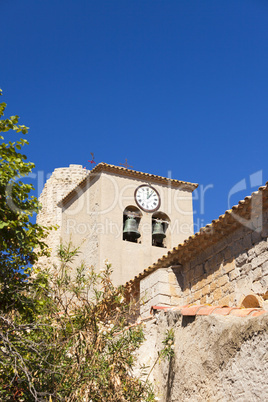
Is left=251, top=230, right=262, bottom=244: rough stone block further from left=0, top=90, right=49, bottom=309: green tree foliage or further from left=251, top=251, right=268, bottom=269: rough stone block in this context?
left=0, top=90, right=49, bottom=309: green tree foliage

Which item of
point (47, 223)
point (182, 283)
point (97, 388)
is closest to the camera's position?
point (97, 388)

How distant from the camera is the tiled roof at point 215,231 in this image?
771 centimetres

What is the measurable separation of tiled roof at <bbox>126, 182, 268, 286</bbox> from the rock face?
8.17 feet

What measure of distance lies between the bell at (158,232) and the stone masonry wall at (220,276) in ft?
17.8

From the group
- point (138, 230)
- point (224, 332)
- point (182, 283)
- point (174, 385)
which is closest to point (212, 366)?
point (224, 332)

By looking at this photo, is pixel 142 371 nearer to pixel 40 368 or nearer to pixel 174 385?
pixel 174 385

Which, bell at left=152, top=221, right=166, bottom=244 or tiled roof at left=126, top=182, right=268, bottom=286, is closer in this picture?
tiled roof at left=126, top=182, right=268, bottom=286

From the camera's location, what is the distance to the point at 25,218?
6.27 meters

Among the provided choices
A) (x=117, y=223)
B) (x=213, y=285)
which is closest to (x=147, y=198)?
(x=117, y=223)

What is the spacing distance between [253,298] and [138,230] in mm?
8309

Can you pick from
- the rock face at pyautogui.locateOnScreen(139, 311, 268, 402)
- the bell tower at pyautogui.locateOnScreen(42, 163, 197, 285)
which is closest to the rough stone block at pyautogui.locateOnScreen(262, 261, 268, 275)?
the rock face at pyautogui.locateOnScreen(139, 311, 268, 402)

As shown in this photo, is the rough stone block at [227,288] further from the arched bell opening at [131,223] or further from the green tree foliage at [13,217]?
the arched bell opening at [131,223]

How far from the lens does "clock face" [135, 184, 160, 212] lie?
53.8ft

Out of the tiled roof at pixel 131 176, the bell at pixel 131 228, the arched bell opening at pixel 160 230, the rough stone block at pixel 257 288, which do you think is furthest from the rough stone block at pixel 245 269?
the tiled roof at pixel 131 176
